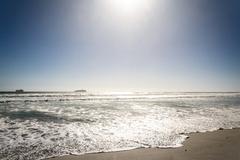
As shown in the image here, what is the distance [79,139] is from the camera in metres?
10.2

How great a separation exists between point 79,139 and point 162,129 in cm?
471

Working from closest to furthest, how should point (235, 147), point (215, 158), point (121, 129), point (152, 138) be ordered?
point (215, 158), point (235, 147), point (152, 138), point (121, 129)

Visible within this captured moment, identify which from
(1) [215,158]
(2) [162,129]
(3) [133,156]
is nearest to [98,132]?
(2) [162,129]

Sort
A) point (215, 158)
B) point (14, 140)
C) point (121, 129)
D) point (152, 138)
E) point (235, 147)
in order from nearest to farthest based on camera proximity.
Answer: point (215, 158) < point (235, 147) < point (14, 140) < point (152, 138) < point (121, 129)

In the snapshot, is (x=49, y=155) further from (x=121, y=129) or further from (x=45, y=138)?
(x=121, y=129)

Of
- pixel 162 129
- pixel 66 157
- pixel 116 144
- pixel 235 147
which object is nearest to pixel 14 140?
pixel 66 157

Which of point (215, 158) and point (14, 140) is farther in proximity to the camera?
point (14, 140)

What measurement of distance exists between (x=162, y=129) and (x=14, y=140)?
699cm

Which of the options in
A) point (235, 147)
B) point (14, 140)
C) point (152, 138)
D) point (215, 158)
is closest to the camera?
point (215, 158)


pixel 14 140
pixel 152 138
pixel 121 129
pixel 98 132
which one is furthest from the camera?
pixel 121 129

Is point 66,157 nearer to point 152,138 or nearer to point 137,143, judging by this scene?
point 137,143

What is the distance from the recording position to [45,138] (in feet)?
34.1

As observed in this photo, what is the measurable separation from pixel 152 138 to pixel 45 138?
174 inches

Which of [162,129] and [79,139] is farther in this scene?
[162,129]
